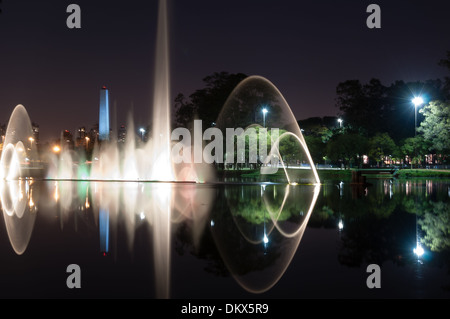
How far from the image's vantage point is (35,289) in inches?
302

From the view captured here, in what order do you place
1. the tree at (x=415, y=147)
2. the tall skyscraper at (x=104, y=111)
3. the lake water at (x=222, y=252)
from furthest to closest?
1. the tall skyscraper at (x=104, y=111)
2. the tree at (x=415, y=147)
3. the lake water at (x=222, y=252)

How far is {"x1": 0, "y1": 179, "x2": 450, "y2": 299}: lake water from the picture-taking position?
7.69 m

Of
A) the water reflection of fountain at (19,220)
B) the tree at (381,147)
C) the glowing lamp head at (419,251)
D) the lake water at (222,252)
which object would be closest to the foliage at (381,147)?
the tree at (381,147)

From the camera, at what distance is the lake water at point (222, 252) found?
7.69 metres

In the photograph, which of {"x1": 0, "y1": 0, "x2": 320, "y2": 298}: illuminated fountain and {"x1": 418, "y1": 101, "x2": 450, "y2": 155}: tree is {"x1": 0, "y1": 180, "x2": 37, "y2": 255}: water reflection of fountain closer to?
{"x1": 0, "y1": 0, "x2": 320, "y2": 298}: illuminated fountain

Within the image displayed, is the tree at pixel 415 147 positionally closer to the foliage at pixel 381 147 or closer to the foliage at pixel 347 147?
the foliage at pixel 381 147

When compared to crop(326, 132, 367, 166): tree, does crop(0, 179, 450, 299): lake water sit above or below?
below

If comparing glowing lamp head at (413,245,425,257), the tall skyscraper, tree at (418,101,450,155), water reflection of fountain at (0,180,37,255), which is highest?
the tall skyscraper

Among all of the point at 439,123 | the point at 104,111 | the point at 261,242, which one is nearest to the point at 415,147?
the point at 439,123

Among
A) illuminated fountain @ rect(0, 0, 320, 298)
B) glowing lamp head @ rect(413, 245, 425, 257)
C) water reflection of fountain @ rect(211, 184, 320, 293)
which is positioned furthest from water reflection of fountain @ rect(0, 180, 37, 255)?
glowing lamp head @ rect(413, 245, 425, 257)

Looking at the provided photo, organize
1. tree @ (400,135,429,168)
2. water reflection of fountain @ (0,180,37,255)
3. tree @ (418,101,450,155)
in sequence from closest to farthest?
water reflection of fountain @ (0,180,37,255) → tree @ (418,101,450,155) → tree @ (400,135,429,168)

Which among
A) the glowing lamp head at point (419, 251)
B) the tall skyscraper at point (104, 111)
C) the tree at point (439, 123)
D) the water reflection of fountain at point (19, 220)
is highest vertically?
the tall skyscraper at point (104, 111)
